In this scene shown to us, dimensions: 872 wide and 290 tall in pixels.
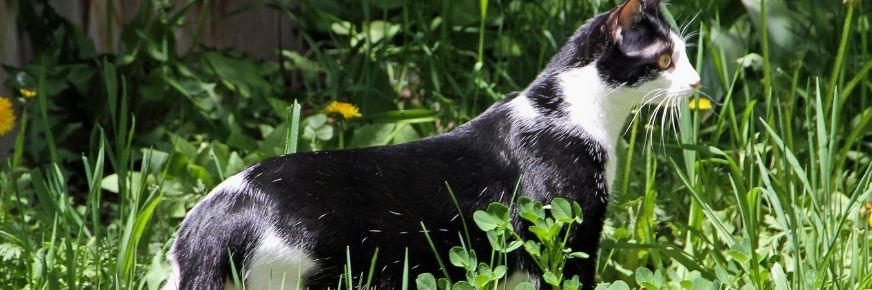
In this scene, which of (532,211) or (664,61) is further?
(664,61)

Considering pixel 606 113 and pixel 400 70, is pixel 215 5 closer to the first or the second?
pixel 400 70

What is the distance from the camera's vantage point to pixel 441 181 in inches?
84.4

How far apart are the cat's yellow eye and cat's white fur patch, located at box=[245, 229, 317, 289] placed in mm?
695

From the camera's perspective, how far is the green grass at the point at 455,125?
2.38m

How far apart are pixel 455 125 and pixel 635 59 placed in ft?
3.51

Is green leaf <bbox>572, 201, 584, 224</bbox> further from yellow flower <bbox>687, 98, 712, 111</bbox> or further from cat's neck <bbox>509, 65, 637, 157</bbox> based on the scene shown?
yellow flower <bbox>687, 98, 712, 111</bbox>

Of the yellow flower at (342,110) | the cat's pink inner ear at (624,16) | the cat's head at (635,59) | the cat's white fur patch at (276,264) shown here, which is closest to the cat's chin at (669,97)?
the cat's head at (635,59)

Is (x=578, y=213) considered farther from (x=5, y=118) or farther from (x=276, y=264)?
(x=5, y=118)

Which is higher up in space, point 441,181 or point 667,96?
point 667,96

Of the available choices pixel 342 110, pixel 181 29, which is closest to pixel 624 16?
pixel 342 110

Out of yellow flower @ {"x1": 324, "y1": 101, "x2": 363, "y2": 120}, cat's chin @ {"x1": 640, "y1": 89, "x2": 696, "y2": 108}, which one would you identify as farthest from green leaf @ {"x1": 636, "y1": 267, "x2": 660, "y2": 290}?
yellow flower @ {"x1": 324, "y1": 101, "x2": 363, "y2": 120}

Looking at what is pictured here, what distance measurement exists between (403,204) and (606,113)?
0.42 metres

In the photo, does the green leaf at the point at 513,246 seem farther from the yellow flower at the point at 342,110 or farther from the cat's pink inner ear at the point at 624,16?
the yellow flower at the point at 342,110

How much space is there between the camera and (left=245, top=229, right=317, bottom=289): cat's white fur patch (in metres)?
1.93
